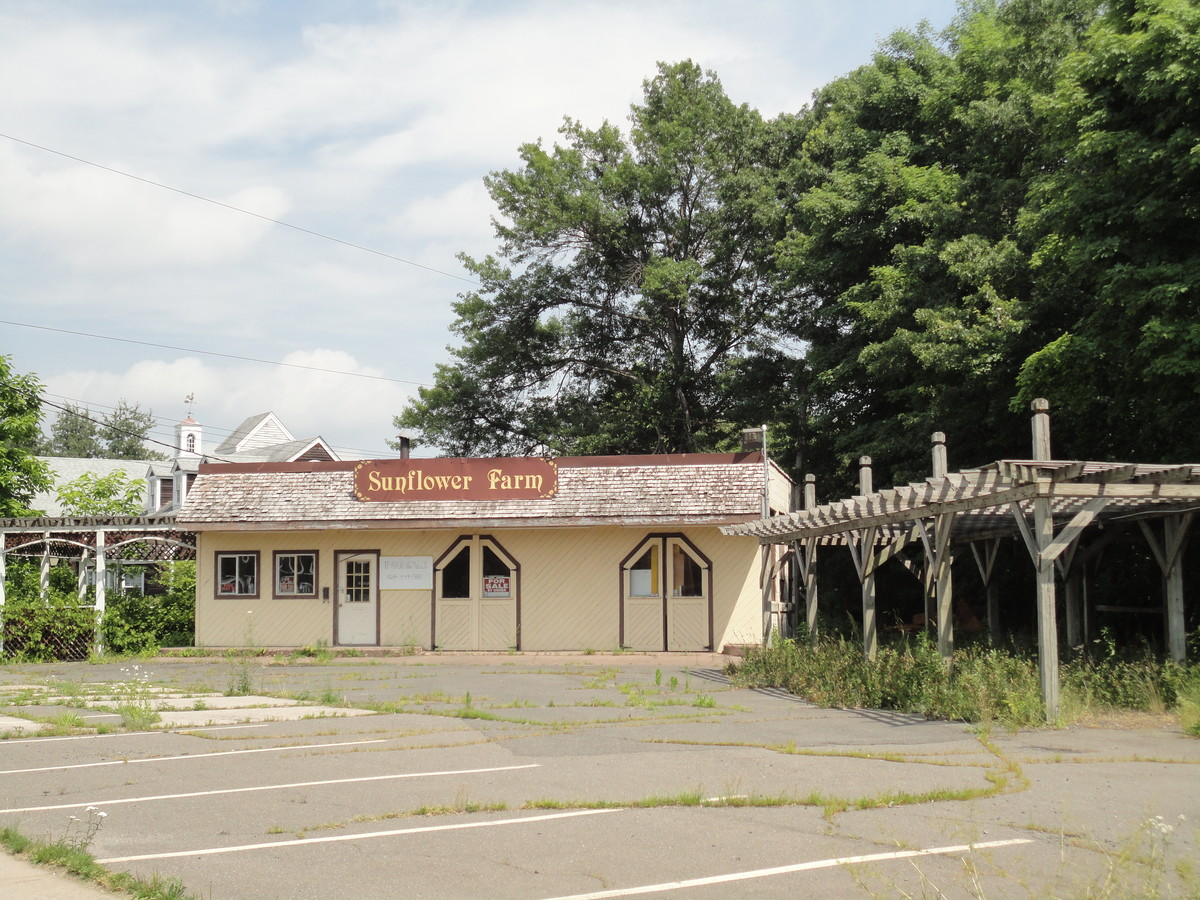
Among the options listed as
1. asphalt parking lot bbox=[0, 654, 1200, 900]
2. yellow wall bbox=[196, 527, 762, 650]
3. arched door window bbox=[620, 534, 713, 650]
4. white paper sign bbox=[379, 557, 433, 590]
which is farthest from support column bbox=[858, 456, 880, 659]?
white paper sign bbox=[379, 557, 433, 590]

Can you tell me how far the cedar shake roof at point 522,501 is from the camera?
2327 centimetres

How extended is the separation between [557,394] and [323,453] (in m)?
10.7

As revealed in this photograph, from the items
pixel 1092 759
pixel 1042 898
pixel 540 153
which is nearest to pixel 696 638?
pixel 1092 759

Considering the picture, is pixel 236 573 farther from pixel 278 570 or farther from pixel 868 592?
pixel 868 592

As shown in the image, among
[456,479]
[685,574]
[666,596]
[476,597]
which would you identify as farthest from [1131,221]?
[476,597]

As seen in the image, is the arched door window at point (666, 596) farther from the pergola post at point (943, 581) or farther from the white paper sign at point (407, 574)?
the pergola post at point (943, 581)

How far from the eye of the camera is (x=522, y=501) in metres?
24.0

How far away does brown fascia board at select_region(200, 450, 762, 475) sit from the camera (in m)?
23.8

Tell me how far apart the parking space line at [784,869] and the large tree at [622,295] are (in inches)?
1272

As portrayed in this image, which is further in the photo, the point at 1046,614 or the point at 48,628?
the point at 48,628

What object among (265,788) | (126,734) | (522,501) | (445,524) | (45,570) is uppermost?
(522,501)

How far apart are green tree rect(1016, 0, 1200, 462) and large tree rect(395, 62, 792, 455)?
1863 cm

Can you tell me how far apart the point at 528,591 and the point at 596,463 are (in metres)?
3.23

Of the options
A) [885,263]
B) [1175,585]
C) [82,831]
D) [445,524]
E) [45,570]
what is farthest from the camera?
[885,263]
